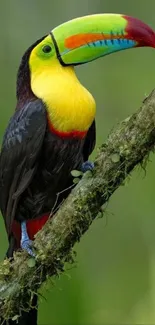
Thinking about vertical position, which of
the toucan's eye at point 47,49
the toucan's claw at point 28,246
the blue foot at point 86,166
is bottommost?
the toucan's claw at point 28,246

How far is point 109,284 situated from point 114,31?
200 centimetres

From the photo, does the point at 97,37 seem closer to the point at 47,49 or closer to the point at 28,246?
the point at 47,49

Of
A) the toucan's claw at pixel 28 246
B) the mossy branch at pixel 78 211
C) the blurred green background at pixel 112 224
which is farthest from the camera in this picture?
the blurred green background at pixel 112 224

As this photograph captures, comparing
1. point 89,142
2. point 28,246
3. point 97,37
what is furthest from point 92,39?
point 28,246

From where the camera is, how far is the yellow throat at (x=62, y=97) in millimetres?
3402

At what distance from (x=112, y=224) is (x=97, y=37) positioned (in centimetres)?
199

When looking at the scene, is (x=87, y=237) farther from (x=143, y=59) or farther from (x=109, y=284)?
(x=143, y=59)

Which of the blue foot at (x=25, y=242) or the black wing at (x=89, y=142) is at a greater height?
the black wing at (x=89, y=142)

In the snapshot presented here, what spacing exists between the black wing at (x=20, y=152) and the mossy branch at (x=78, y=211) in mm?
347

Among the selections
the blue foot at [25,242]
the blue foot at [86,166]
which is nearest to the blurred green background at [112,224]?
the blue foot at [25,242]

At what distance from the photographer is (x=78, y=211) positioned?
3.07m

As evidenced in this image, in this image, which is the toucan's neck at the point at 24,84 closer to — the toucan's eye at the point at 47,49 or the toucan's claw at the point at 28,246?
the toucan's eye at the point at 47,49

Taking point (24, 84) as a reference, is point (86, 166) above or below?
below

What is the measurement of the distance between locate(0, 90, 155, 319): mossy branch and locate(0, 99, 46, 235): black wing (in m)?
0.35
